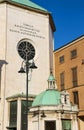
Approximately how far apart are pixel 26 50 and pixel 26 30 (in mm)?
2873

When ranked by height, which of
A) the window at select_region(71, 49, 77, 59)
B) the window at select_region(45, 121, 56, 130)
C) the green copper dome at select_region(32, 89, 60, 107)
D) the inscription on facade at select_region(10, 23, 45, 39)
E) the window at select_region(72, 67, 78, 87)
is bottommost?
the window at select_region(45, 121, 56, 130)

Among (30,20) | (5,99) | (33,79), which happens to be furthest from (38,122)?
(30,20)

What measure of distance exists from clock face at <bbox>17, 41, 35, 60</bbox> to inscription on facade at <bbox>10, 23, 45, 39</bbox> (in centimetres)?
144

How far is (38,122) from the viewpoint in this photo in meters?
26.2

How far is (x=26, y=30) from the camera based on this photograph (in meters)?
37.9

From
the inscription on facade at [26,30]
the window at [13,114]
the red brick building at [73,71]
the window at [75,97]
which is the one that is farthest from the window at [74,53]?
the window at [13,114]

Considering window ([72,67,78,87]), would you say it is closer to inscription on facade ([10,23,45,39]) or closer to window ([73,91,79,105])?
window ([73,91,79,105])

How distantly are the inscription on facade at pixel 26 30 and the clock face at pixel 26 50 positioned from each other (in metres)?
1.44

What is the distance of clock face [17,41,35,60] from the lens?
122 feet

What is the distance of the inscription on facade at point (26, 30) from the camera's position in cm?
3681

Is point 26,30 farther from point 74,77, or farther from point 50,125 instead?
point 50,125

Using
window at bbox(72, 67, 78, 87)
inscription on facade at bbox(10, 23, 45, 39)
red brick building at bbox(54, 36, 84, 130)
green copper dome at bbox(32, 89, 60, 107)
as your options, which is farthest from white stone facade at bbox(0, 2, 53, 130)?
green copper dome at bbox(32, 89, 60, 107)

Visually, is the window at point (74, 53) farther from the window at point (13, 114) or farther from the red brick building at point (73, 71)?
the window at point (13, 114)

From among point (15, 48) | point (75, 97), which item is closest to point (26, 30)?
point (15, 48)
